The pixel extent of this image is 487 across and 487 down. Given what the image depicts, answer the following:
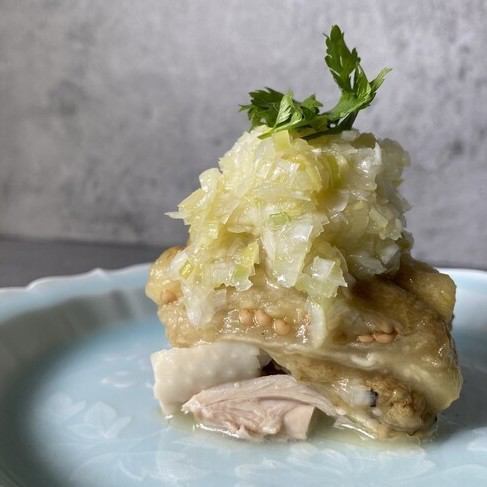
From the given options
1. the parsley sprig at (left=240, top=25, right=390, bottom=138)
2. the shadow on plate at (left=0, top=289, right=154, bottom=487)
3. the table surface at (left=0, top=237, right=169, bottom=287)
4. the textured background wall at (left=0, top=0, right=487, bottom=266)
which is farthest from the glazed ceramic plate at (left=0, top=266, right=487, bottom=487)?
the textured background wall at (left=0, top=0, right=487, bottom=266)

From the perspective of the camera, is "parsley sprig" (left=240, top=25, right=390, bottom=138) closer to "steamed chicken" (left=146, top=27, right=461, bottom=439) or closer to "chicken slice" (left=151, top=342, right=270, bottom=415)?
"steamed chicken" (left=146, top=27, right=461, bottom=439)

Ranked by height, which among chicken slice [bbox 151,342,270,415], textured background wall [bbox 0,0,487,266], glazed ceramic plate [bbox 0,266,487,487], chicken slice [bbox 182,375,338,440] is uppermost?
textured background wall [bbox 0,0,487,266]

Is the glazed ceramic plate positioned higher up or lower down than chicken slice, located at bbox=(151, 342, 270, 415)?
lower down

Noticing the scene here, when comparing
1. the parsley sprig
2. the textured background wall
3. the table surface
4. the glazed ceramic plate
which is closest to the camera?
the glazed ceramic plate

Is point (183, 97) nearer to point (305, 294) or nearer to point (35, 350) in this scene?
point (35, 350)

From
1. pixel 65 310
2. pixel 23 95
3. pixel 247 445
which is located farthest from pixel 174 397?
pixel 23 95
